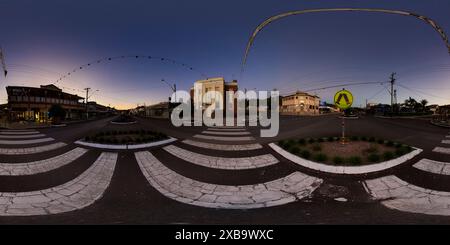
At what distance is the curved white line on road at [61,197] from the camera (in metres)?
4.62

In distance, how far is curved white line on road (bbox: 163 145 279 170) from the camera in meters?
7.05

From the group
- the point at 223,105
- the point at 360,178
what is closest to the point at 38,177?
the point at 360,178

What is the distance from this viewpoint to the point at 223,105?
53.8ft

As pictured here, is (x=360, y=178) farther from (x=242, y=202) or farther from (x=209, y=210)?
(x=209, y=210)

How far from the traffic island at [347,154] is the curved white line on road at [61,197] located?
5495 millimetres

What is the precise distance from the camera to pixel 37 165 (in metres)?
7.33

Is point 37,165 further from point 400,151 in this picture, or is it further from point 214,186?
point 400,151

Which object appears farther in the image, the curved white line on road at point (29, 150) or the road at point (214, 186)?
the curved white line on road at point (29, 150)

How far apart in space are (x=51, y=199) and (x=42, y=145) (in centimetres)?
590

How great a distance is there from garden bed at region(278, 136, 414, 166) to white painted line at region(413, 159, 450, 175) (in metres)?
0.48

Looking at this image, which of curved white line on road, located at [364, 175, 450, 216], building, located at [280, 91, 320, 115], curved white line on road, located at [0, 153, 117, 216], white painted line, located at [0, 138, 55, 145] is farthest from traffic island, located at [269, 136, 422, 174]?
building, located at [280, 91, 320, 115]

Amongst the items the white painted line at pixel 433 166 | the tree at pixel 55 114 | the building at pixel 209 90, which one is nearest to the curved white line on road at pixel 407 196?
the white painted line at pixel 433 166

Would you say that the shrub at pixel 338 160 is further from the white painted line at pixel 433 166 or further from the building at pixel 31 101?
the building at pixel 31 101

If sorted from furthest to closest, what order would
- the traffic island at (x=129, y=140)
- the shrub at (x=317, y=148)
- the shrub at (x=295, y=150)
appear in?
1. the traffic island at (x=129, y=140)
2. the shrub at (x=317, y=148)
3. the shrub at (x=295, y=150)
